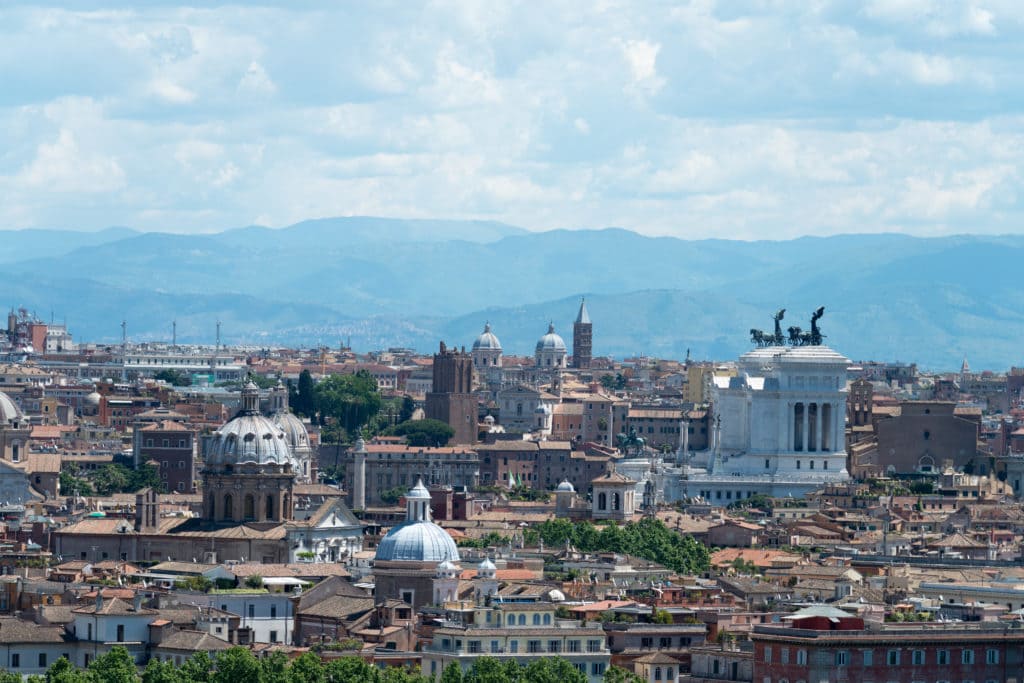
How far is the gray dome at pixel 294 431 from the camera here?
174 m

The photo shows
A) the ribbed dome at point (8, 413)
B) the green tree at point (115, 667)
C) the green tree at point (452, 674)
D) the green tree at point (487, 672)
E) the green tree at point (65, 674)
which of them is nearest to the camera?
the green tree at point (65, 674)

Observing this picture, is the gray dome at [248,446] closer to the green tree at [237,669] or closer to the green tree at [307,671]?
the green tree at [307,671]

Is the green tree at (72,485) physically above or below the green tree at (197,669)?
above

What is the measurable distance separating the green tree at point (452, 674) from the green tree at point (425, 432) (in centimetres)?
11084

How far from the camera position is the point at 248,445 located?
13950 centimetres

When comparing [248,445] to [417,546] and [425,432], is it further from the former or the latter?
[425,432]

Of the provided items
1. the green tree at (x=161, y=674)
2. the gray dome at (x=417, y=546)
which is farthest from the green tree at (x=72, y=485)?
the green tree at (x=161, y=674)

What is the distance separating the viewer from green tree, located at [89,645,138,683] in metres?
77.6

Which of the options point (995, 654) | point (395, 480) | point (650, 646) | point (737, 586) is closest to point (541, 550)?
point (737, 586)

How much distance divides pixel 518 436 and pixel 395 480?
2447cm

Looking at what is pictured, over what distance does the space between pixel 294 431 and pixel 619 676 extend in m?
98.9

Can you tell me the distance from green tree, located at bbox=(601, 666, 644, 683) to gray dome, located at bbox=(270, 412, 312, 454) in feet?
307

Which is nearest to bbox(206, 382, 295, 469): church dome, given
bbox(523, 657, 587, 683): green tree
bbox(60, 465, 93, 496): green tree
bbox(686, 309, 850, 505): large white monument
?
bbox(60, 465, 93, 496): green tree

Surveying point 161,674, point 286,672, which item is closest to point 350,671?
point 286,672
